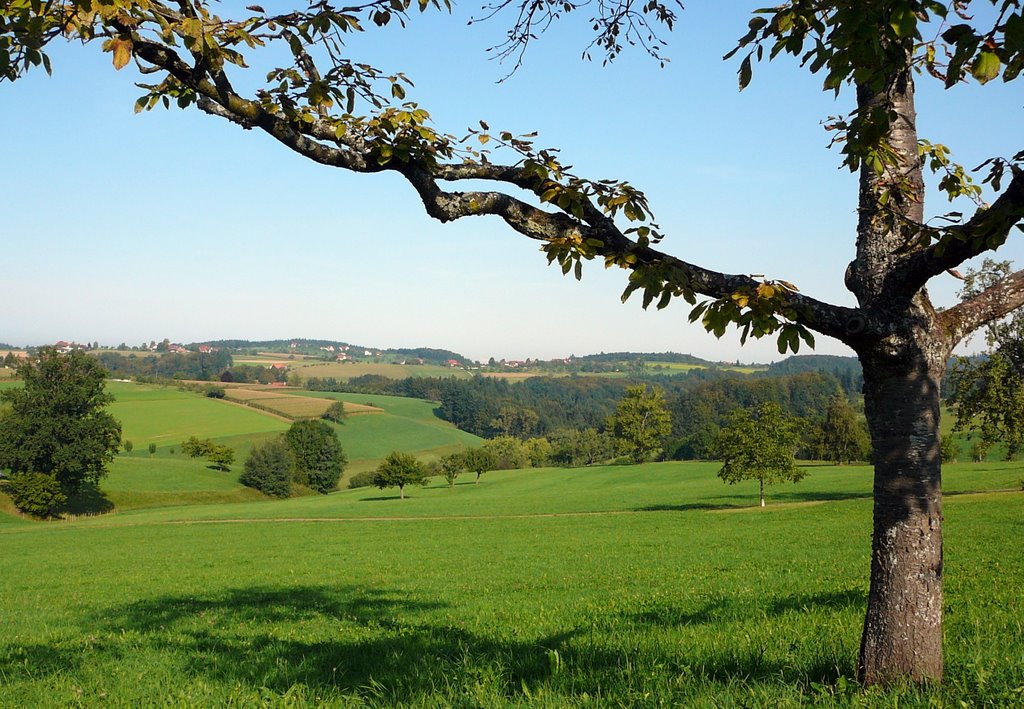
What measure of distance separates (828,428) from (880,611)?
90.4 m

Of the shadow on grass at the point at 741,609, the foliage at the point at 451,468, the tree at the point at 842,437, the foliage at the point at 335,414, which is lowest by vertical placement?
the foliage at the point at 451,468

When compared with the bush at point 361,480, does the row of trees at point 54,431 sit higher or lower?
higher

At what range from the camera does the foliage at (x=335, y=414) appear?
389 ft

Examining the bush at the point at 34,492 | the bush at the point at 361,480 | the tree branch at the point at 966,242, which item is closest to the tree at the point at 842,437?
the bush at the point at 361,480

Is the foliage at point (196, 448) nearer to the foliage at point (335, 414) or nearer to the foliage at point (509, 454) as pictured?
the foliage at point (335, 414)

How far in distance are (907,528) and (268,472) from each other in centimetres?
8511

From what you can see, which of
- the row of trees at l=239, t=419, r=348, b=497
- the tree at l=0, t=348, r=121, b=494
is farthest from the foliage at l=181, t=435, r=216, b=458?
the tree at l=0, t=348, r=121, b=494

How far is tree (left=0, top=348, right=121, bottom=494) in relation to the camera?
59.5 meters

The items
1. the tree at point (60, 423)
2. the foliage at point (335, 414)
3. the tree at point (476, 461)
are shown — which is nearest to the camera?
the tree at point (60, 423)

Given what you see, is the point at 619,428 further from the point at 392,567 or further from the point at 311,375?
the point at 311,375

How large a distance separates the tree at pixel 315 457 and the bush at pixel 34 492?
3423 cm

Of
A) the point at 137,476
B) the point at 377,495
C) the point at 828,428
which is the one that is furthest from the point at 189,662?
the point at 828,428

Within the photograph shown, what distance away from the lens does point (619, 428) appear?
275 ft

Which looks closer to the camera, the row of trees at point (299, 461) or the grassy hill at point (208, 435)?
the grassy hill at point (208, 435)
